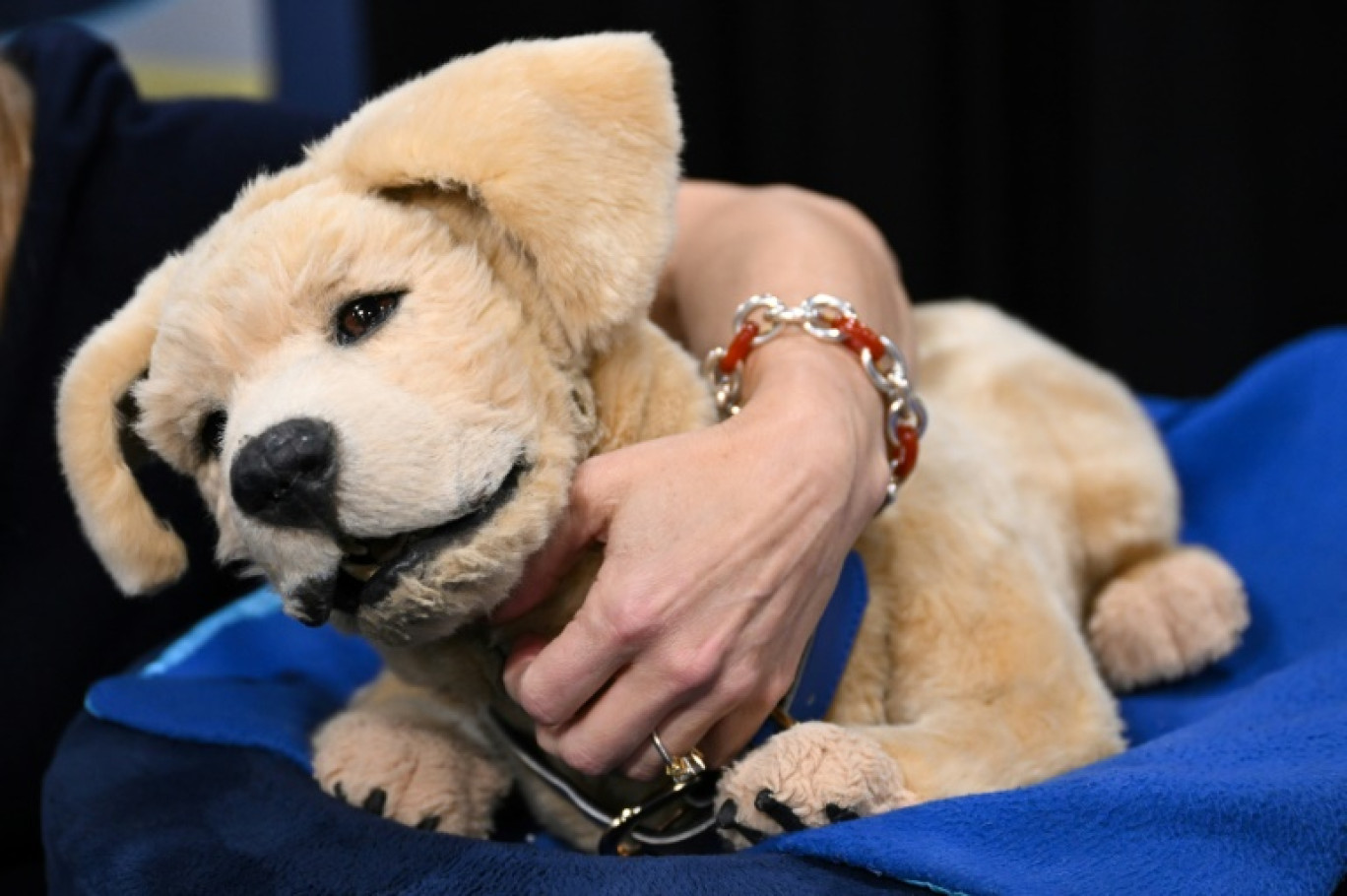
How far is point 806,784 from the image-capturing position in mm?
607

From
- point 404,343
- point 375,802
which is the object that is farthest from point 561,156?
point 375,802

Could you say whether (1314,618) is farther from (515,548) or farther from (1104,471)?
(515,548)

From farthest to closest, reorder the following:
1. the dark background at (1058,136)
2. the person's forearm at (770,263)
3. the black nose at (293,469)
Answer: the dark background at (1058,136) < the person's forearm at (770,263) < the black nose at (293,469)

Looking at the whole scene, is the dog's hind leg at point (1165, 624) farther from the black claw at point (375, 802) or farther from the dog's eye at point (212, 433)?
the dog's eye at point (212, 433)

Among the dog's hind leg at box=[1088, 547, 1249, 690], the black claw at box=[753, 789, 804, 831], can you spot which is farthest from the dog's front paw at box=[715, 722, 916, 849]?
the dog's hind leg at box=[1088, 547, 1249, 690]

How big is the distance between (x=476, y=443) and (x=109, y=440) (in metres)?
0.20

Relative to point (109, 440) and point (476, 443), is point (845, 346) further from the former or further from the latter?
point (109, 440)

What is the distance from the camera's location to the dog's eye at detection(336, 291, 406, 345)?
0.60 metres

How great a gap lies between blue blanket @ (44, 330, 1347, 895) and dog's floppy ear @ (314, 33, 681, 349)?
0.81ft

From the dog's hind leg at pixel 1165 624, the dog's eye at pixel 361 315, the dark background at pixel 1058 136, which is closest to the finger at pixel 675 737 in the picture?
the dog's eye at pixel 361 315

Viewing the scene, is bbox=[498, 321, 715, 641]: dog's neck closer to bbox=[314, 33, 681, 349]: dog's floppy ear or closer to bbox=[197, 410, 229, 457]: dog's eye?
bbox=[314, 33, 681, 349]: dog's floppy ear

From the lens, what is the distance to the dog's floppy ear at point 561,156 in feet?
2.02

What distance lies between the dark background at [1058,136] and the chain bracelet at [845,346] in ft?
3.45

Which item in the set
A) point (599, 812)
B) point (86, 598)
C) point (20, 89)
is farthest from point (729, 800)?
point (20, 89)
